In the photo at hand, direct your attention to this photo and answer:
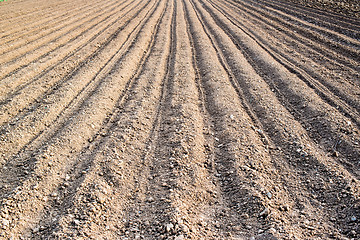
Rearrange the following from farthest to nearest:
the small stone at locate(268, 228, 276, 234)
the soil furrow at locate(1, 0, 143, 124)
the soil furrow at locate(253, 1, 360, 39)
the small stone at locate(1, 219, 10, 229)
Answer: the soil furrow at locate(253, 1, 360, 39), the soil furrow at locate(1, 0, 143, 124), the small stone at locate(1, 219, 10, 229), the small stone at locate(268, 228, 276, 234)

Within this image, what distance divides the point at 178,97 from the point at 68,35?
6.90 meters

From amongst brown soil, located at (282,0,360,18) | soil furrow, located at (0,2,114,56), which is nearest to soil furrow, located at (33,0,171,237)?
soil furrow, located at (0,2,114,56)

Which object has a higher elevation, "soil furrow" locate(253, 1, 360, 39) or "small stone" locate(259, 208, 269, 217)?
"soil furrow" locate(253, 1, 360, 39)

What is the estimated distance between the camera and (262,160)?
432 cm

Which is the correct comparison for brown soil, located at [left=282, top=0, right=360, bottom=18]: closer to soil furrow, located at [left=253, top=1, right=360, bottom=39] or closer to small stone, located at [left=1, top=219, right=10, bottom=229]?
soil furrow, located at [left=253, top=1, right=360, bottom=39]

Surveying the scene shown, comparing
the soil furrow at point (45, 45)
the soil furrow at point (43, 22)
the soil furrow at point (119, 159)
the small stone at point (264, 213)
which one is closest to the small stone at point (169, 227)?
the soil furrow at point (119, 159)

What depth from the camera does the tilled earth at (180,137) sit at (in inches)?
131

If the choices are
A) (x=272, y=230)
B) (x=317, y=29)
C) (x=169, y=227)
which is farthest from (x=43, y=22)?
(x=272, y=230)

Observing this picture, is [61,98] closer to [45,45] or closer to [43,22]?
[45,45]

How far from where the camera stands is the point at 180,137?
4816 mm

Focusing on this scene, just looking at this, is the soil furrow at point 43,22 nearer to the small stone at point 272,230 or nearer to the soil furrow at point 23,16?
the soil furrow at point 23,16

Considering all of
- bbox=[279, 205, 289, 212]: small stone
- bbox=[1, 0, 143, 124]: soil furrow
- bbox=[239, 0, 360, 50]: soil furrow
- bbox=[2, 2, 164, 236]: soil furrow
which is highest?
bbox=[239, 0, 360, 50]: soil furrow

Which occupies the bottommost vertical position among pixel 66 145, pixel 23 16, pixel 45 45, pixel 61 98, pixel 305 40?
pixel 66 145

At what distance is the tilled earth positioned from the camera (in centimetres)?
334
